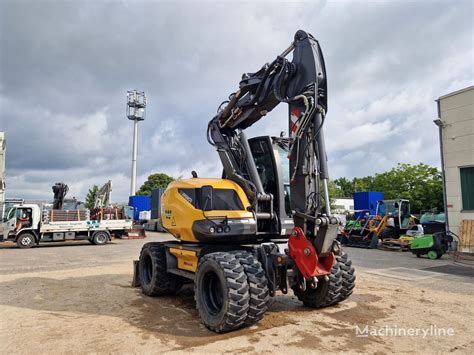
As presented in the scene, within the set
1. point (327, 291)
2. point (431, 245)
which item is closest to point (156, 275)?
point (327, 291)

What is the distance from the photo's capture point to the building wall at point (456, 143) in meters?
16.2

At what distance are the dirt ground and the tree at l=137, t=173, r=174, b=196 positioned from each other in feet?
158

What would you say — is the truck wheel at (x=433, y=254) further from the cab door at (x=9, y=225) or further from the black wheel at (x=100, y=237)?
the cab door at (x=9, y=225)

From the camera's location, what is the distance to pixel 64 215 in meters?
19.7

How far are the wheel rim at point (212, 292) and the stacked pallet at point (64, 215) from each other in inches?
647

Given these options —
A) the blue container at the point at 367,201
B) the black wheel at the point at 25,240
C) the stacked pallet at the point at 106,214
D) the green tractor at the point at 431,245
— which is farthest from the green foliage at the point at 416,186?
the black wheel at the point at 25,240

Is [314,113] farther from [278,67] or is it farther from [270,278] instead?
[270,278]

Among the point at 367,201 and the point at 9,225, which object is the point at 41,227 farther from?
the point at 367,201

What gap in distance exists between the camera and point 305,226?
5.75 metres

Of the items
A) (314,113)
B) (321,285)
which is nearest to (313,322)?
(321,285)

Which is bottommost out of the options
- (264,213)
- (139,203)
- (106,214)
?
(264,213)

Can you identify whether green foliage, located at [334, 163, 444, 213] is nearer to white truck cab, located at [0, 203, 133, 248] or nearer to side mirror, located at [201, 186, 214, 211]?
white truck cab, located at [0, 203, 133, 248]

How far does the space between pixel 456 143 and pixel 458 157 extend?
67 cm

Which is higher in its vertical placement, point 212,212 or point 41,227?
point 212,212
